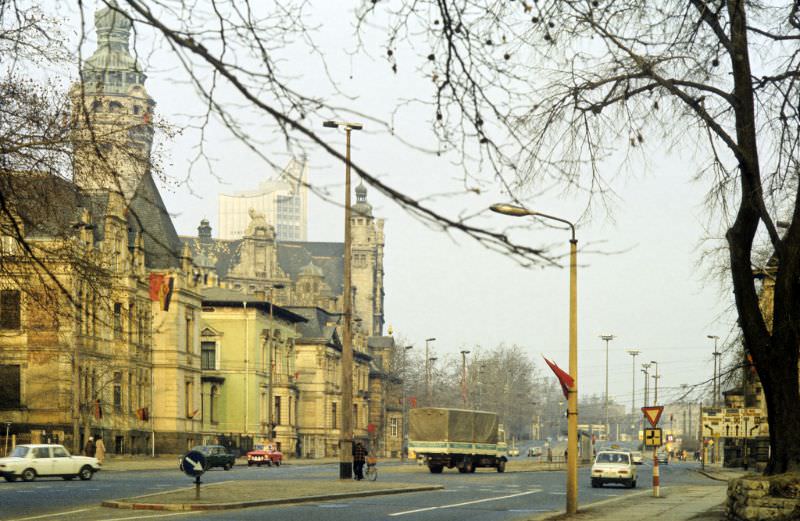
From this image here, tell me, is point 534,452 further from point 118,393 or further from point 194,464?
point 194,464

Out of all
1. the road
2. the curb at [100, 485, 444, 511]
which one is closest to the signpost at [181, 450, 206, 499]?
the curb at [100, 485, 444, 511]

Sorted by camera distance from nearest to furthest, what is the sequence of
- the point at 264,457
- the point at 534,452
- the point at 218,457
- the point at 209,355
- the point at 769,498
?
the point at 769,498, the point at 218,457, the point at 264,457, the point at 209,355, the point at 534,452

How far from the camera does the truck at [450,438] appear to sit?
69375 mm

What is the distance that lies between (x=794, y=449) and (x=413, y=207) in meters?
15.7

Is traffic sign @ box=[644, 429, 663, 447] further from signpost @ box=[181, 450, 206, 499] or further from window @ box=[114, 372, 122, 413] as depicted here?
window @ box=[114, 372, 122, 413]

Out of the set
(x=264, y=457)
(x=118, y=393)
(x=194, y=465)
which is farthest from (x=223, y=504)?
(x=118, y=393)

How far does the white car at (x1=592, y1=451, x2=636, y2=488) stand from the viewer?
51.4 metres

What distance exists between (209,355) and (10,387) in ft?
113

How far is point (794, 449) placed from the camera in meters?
21.4

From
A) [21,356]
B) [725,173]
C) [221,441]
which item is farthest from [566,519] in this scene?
[221,441]

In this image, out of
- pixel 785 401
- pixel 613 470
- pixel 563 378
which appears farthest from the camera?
pixel 613 470

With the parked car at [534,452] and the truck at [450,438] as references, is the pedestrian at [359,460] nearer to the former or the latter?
the truck at [450,438]

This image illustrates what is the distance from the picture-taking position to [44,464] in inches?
1961

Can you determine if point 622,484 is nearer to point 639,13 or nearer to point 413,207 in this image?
point 639,13
